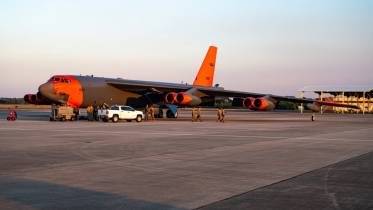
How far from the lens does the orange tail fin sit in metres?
47.0

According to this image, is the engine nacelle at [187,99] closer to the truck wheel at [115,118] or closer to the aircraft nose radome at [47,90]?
the truck wheel at [115,118]

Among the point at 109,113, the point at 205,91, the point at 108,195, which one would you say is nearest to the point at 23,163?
the point at 108,195

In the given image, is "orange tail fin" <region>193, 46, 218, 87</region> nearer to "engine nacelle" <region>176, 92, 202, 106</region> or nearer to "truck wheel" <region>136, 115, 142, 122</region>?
"engine nacelle" <region>176, 92, 202, 106</region>

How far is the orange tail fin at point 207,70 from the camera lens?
4700 cm

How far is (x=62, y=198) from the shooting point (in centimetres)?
714

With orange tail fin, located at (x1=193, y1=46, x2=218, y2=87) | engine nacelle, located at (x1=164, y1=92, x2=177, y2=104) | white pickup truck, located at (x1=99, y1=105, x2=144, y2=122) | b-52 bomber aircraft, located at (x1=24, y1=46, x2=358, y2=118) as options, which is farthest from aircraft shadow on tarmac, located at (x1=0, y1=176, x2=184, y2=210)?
orange tail fin, located at (x1=193, y1=46, x2=218, y2=87)

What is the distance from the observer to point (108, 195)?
7.40 m

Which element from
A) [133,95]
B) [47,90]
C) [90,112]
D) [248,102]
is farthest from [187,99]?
[47,90]

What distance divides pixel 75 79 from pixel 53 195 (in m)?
28.8

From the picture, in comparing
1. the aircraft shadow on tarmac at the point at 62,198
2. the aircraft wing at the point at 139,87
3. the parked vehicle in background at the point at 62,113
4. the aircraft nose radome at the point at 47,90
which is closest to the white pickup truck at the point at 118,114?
the parked vehicle in background at the point at 62,113

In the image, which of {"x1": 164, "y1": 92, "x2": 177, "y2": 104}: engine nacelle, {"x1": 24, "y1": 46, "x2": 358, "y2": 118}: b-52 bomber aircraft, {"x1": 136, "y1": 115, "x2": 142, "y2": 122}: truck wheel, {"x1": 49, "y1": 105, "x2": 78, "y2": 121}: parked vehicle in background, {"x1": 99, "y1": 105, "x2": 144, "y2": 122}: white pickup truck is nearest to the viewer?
{"x1": 99, "y1": 105, "x2": 144, "y2": 122}: white pickup truck

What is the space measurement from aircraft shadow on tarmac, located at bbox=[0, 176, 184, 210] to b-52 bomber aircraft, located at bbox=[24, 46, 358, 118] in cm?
2692

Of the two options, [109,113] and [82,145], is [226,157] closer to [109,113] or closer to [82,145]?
[82,145]

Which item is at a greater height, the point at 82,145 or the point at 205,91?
the point at 205,91
